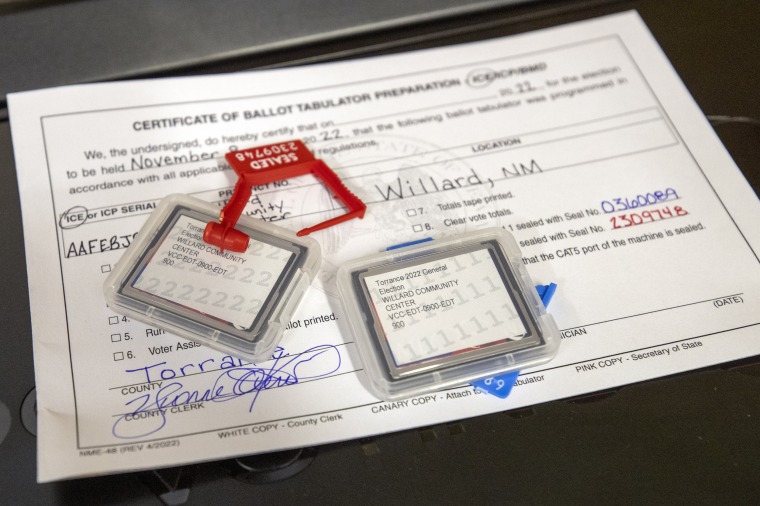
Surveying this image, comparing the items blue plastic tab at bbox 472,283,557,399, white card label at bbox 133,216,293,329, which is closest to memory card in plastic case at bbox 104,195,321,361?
white card label at bbox 133,216,293,329

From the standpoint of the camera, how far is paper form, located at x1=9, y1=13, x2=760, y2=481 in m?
0.42

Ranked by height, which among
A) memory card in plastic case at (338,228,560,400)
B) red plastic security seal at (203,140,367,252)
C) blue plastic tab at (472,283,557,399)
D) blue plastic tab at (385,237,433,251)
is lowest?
blue plastic tab at (472,283,557,399)

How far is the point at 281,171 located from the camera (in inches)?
20.5

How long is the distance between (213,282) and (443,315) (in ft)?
0.54

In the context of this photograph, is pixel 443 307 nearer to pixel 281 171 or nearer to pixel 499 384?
pixel 499 384

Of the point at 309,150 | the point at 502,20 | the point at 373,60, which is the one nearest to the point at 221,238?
the point at 309,150

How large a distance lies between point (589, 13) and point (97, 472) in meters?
0.60

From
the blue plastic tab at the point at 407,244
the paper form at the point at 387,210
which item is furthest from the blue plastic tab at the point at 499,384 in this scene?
the blue plastic tab at the point at 407,244

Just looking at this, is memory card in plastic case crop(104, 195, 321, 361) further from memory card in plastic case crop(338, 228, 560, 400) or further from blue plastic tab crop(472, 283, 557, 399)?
blue plastic tab crop(472, 283, 557, 399)

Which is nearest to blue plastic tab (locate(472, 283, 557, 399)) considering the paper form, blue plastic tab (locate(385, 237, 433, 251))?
the paper form

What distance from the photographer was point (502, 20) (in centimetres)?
62
